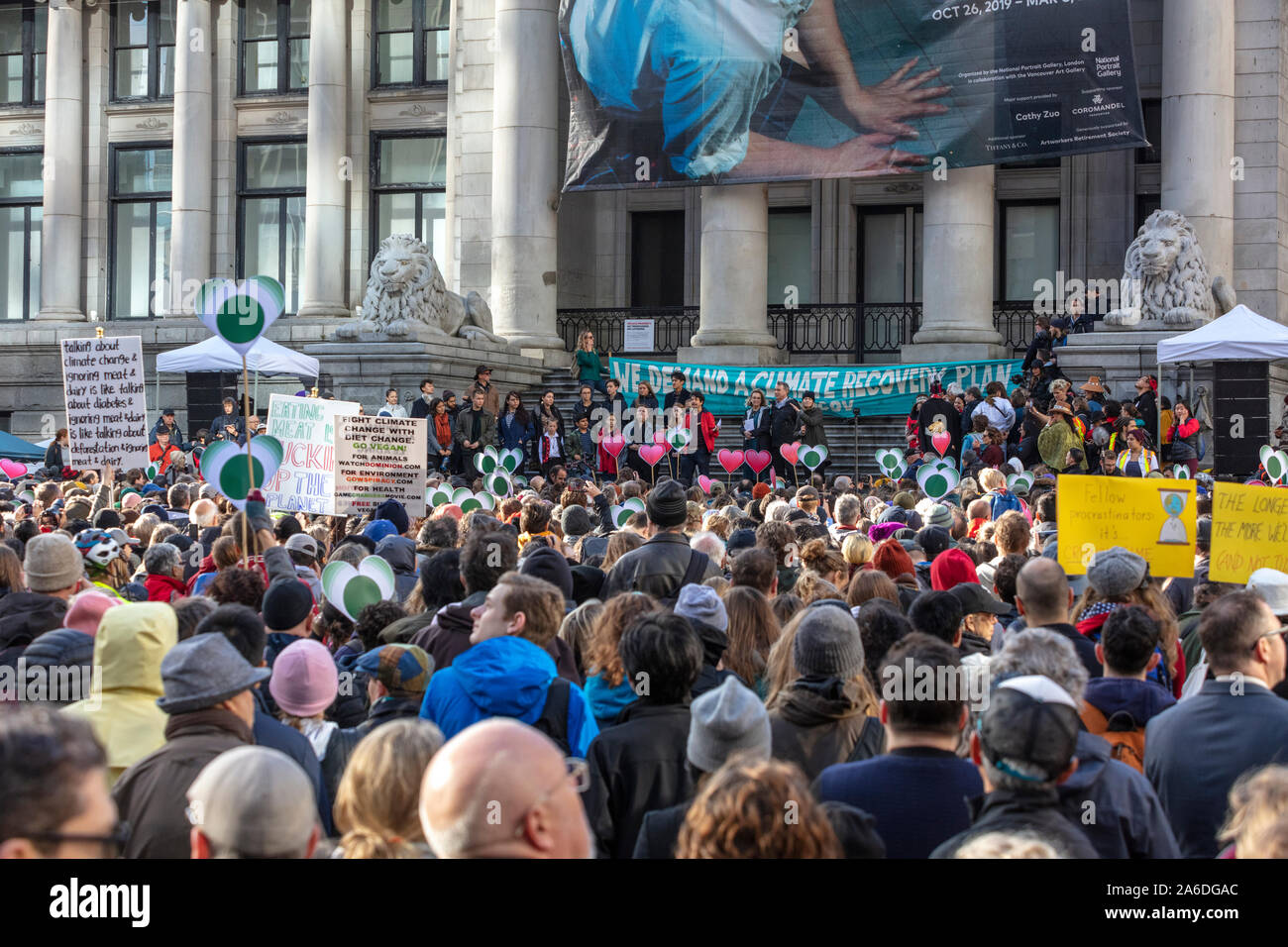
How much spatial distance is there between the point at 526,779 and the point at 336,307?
32.5 meters

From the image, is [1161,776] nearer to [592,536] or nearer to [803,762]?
[803,762]

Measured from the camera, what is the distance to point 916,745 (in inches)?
198

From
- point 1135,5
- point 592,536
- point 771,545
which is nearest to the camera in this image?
point 771,545

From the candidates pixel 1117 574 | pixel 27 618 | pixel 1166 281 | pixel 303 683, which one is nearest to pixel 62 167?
pixel 1166 281

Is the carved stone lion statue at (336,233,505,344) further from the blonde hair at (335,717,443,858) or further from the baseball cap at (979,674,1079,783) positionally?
the blonde hair at (335,717,443,858)

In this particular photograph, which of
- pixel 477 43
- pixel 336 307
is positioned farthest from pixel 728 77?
pixel 336 307

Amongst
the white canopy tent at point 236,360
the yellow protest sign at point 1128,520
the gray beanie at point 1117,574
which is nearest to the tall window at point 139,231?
the white canopy tent at point 236,360

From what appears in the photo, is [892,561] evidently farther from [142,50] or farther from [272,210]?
[142,50]

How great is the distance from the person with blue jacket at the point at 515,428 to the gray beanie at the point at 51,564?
16.8 meters

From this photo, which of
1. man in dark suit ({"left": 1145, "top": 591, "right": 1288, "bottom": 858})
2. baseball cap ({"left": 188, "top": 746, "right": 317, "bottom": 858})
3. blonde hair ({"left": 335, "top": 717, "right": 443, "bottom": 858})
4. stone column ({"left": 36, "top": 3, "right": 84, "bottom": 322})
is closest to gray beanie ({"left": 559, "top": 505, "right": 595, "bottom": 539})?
man in dark suit ({"left": 1145, "top": 591, "right": 1288, "bottom": 858})

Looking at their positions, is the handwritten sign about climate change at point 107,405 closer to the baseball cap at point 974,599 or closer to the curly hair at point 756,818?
the baseball cap at point 974,599

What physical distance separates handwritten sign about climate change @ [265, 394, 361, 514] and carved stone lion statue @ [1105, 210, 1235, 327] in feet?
48.5

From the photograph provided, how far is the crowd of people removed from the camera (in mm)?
3586

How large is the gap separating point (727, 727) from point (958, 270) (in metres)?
23.7
